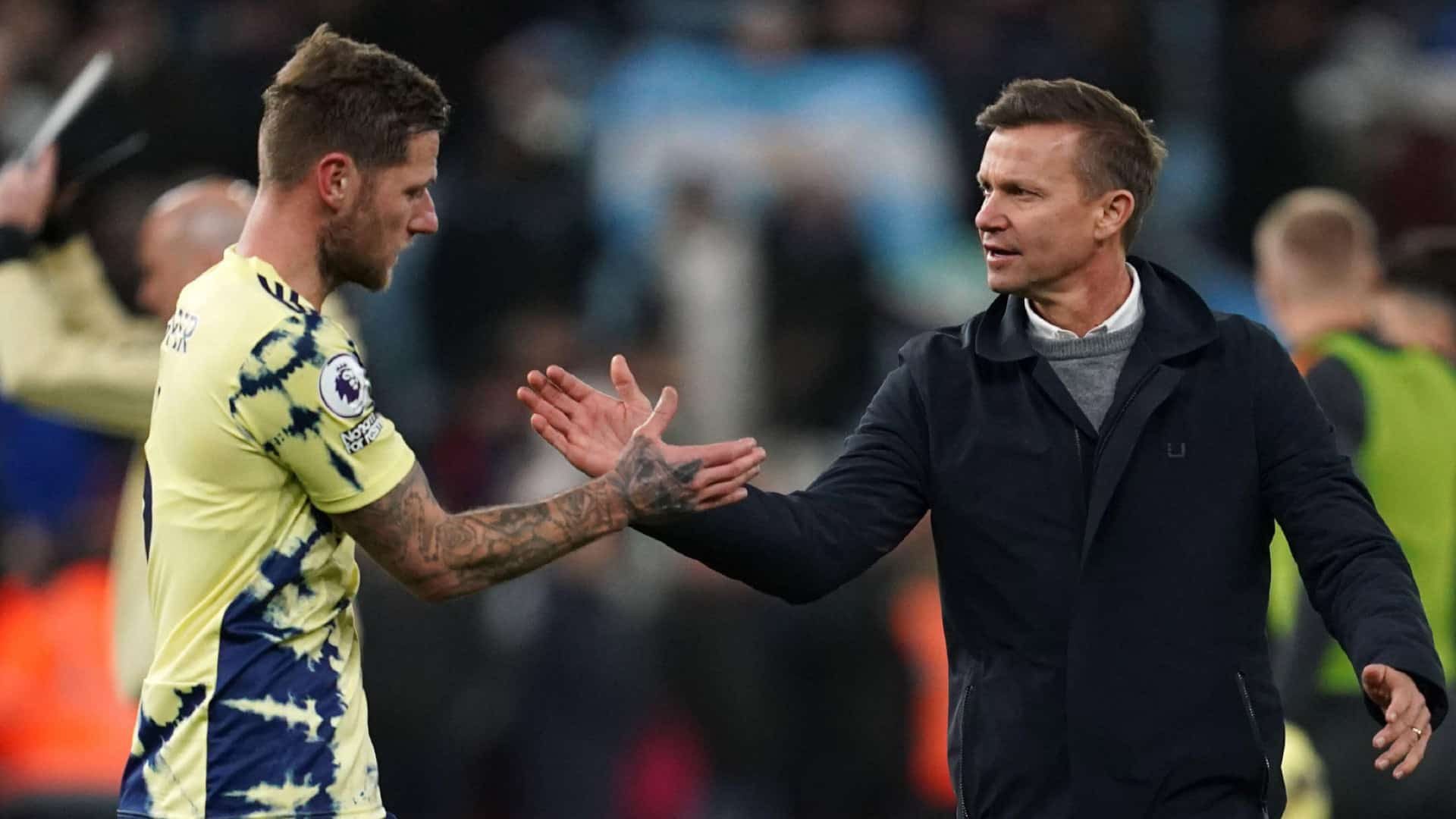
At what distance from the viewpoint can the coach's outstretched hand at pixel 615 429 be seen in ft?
13.6

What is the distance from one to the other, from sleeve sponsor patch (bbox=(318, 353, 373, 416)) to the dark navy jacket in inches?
26.6

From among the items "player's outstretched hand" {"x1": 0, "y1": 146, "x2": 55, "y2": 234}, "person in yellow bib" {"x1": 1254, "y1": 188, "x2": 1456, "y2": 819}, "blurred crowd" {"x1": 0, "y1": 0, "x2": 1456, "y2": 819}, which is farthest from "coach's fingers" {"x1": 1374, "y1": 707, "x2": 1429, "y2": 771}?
"blurred crowd" {"x1": 0, "y1": 0, "x2": 1456, "y2": 819}

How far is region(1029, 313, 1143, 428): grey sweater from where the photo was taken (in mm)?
4371

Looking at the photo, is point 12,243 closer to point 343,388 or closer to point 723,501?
point 343,388

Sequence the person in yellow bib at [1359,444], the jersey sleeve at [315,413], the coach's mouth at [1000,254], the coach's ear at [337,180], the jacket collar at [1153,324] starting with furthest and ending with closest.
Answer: the person in yellow bib at [1359,444]
the coach's mouth at [1000,254]
the jacket collar at [1153,324]
the coach's ear at [337,180]
the jersey sleeve at [315,413]

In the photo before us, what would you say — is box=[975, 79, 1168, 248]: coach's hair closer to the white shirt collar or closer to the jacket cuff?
the white shirt collar

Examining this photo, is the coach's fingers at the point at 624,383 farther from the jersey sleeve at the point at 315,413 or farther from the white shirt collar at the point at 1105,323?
the white shirt collar at the point at 1105,323

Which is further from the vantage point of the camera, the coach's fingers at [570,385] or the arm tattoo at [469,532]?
the coach's fingers at [570,385]

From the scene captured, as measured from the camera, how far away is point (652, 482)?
13.5ft

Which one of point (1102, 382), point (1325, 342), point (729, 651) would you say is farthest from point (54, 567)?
point (1102, 382)

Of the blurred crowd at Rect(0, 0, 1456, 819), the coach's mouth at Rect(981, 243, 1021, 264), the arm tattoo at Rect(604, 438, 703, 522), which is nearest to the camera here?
the arm tattoo at Rect(604, 438, 703, 522)

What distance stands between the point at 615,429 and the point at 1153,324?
1.09m

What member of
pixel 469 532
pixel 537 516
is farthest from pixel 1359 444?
pixel 469 532

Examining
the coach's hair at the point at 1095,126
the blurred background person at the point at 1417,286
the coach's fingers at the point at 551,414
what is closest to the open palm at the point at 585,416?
the coach's fingers at the point at 551,414
